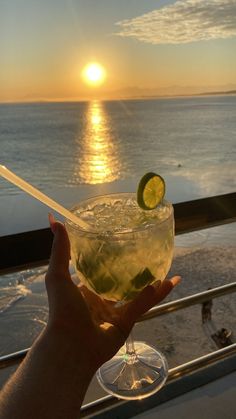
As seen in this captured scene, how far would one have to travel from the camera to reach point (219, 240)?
23219 millimetres

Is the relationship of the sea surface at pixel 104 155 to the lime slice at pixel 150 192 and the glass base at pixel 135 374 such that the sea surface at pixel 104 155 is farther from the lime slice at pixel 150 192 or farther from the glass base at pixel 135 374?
the lime slice at pixel 150 192

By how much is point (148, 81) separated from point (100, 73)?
6.29 metres

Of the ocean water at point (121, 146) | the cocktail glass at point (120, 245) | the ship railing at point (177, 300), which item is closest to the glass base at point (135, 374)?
the ship railing at point (177, 300)

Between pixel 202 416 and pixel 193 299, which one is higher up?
pixel 193 299

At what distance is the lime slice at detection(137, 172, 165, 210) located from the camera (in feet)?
3.04

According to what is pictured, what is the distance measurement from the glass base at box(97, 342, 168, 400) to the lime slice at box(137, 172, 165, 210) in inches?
20.0

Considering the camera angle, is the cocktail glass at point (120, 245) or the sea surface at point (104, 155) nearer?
the cocktail glass at point (120, 245)

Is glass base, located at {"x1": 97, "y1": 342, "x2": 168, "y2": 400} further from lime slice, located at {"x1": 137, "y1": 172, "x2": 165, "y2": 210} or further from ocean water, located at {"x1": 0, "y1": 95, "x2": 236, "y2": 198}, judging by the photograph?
ocean water, located at {"x1": 0, "y1": 95, "x2": 236, "y2": 198}

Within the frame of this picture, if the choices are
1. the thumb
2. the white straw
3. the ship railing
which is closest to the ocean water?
the ship railing

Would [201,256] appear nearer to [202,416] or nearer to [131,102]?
[202,416]

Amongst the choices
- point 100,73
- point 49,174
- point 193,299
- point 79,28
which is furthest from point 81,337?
point 79,28

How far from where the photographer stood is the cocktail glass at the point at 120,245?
86 cm

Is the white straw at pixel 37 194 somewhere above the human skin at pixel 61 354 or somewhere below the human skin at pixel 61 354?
above

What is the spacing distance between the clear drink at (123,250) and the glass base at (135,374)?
0.36 meters
